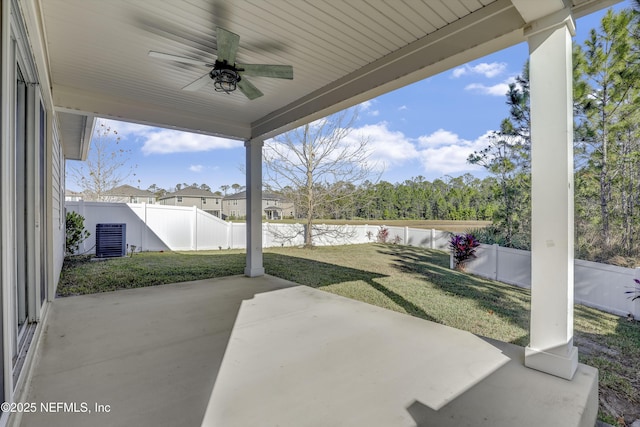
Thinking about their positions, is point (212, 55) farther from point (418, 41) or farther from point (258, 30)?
point (418, 41)

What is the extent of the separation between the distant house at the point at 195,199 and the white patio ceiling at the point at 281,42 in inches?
1043

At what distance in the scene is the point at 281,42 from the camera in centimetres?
282

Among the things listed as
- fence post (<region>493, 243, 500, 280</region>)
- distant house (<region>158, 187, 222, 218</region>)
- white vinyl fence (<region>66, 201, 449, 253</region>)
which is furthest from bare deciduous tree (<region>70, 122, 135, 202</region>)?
fence post (<region>493, 243, 500, 280</region>)

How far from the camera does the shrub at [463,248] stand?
7223 millimetres

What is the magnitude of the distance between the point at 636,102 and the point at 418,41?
587 centimetres

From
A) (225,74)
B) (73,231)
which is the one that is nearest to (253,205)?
(225,74)

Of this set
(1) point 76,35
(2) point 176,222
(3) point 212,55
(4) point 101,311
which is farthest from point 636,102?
(2) point 176,222

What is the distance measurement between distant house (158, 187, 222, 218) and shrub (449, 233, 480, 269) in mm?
25536

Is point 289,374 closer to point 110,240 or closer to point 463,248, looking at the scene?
point 463,248

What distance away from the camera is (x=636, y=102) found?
18.5 ft

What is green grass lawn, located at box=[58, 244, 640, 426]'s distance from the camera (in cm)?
296

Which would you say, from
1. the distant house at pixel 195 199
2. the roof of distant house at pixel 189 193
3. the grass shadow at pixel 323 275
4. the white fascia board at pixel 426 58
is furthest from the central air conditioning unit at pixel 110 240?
the roof of distant house at pixel 189 193

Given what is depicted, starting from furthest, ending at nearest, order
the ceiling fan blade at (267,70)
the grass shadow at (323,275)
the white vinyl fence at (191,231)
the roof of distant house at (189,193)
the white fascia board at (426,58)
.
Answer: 1. the roof of distant house at (189,193)
2. the white vinyl fence at (191,231)
3. the grass shadow at (323,275)
4. the ceiling fan blade at (267,70)
5. the white fascia board at (426,58)

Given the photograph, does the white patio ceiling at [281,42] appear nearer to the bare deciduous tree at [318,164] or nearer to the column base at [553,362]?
the column base at [553,362]
